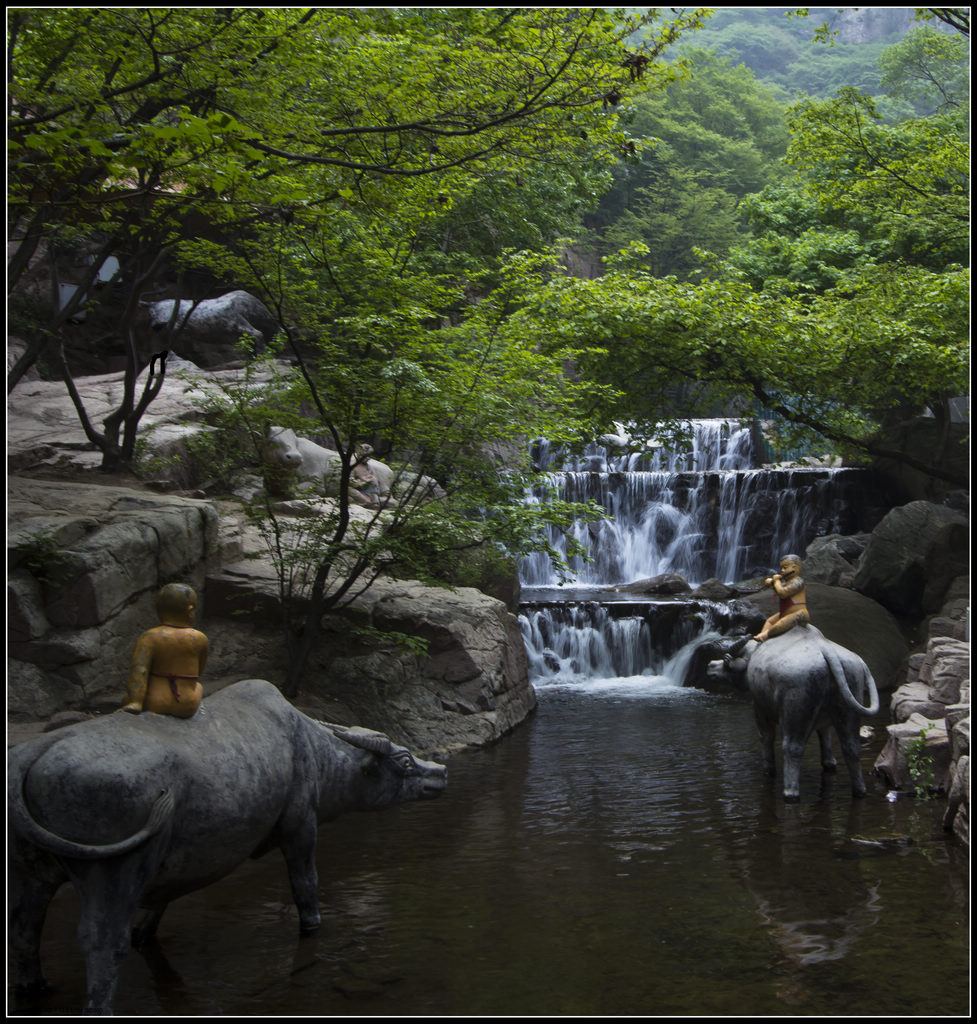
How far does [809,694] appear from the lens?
9.05m

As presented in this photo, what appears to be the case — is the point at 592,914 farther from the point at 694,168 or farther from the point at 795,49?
the point at 795,49

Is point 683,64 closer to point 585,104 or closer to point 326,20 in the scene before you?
point 585,104

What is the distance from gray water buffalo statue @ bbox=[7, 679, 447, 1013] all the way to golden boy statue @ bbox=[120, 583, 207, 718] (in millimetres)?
87

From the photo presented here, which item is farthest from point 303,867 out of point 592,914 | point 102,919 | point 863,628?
point 863,628

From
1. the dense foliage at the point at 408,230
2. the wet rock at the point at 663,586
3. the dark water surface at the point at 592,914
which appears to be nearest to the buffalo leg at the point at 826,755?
the dark water surface at the point at 592,914

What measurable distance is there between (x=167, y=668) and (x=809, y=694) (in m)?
6.41

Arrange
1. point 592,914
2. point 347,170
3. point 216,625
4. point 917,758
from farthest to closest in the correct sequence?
point 216,625 < point 347,170 < point 917,758 < point 592,914

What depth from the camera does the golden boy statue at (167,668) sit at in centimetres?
505

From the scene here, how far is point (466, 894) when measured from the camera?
7.01 meters

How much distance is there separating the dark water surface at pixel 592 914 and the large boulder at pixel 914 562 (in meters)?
9.26

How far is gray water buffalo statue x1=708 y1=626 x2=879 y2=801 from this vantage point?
905 cm

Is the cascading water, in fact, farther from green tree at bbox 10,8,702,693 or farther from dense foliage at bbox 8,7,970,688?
green tree at bbox 10,8,702,693

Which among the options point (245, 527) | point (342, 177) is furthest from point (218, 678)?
point (342, 177)

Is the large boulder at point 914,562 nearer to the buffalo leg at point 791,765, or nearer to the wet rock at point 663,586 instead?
the wet rock at point 663,586
